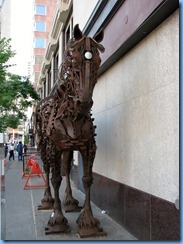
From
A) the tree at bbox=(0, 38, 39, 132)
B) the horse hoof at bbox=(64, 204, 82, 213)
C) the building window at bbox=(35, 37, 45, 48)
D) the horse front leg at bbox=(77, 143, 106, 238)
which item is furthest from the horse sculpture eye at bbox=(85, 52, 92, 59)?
the building window at bbox=(35, 37, 45, 48)

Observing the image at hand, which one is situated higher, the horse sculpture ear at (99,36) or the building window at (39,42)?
the building window at (39,42)

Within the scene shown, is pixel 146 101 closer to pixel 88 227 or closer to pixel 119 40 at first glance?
pixel 119 40

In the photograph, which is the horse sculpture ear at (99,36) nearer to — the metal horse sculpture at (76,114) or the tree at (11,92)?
the metal horse sculpture at (76,114)

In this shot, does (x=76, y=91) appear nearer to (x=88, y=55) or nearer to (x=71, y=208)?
(x=88, y=55)

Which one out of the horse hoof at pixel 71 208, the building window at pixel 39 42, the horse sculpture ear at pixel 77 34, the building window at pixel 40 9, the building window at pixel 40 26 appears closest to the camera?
the horse sculpture ear at pixel 77 34

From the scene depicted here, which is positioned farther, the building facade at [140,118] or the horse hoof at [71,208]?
the horse hoof at [71,208]

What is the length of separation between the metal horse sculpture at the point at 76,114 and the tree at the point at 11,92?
46.1 ft

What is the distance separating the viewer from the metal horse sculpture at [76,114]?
4.20m

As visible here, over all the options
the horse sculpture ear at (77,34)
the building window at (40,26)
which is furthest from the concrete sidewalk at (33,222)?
the building window at (40,26)

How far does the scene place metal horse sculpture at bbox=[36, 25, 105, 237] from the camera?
4.20m

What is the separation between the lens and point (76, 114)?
4.79 m

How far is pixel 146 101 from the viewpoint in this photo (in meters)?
4.74

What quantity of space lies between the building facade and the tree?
1265cm

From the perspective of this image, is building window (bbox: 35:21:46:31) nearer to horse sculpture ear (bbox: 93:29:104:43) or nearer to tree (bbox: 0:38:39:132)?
tree (bbox: 0:38:39:132)
